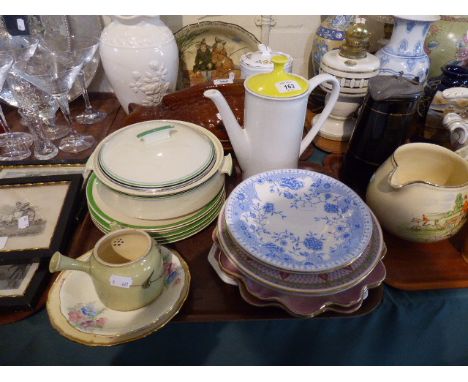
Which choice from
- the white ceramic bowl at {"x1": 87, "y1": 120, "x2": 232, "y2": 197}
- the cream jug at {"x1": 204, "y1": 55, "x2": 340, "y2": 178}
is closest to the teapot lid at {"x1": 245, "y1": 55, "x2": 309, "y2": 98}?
the cream jug at {"x1": 204, "y1": 55, "x2": 340, "y2": 178}

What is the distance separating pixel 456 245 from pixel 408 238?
97 millimetres

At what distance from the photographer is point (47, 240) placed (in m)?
0.56

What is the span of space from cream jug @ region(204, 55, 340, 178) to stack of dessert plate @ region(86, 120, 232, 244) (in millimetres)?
62

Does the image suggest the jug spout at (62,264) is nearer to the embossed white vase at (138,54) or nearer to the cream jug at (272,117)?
the cream jug at (272,117)

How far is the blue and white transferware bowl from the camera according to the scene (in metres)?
0.47

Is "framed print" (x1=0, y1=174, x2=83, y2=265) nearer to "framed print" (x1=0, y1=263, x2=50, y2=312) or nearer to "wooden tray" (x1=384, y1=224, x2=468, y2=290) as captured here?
"framed print" (x1=0, y1=263, x2=50, y2=312)

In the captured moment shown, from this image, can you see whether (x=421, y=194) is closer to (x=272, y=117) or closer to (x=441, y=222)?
(x=441, y=222)

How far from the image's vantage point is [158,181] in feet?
→ 1.70

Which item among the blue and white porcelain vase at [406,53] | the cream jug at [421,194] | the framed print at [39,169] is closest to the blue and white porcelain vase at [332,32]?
the blue and white porcelain vase at [406,53]

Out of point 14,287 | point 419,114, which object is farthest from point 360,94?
point 14,287

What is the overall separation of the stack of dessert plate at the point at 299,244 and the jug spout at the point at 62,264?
178mm

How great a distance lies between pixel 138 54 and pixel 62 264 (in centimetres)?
51
